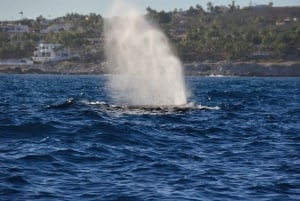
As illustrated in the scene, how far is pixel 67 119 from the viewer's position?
124ft

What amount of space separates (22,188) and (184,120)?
19.3m

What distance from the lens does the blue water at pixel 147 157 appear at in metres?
20.1

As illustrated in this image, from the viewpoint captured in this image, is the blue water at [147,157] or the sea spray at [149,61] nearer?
the blue water at [147,157]

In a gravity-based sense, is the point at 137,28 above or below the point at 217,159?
above

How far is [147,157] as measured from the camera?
25.3 m

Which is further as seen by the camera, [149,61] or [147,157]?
[149,61]

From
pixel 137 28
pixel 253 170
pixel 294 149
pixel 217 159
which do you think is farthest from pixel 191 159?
pixel 137 28

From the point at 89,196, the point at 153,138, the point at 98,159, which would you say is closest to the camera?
the point at 89,196

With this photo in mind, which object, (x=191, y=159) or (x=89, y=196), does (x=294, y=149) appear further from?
(x=89, y=196)

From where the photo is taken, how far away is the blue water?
20.1 metres

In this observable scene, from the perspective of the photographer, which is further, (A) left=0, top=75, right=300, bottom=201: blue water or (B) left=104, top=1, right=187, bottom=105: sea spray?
(B) left=104, top=1, right=187, bottom=105: sea spray

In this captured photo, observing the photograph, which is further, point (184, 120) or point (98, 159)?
point (184, 120)

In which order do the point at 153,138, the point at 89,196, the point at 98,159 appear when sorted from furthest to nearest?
1. the point at 153,138
2. the point at 98,159
3. the point at 89,196

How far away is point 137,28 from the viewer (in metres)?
57.7
